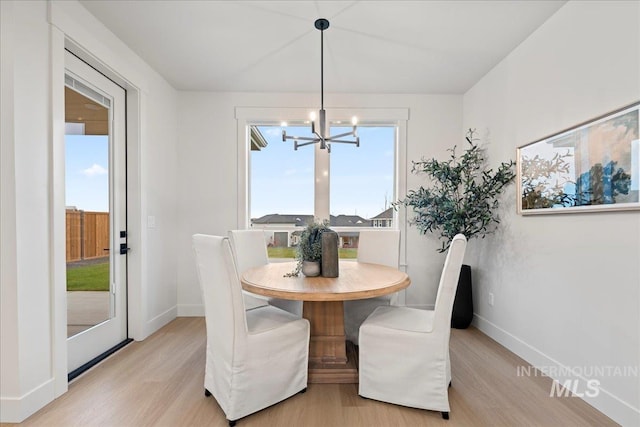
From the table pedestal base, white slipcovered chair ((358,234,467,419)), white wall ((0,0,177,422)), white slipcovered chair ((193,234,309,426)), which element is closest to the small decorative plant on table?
the table pedestal base

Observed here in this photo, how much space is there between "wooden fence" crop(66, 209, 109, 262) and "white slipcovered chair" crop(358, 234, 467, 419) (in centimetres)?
208

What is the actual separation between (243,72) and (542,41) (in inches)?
101

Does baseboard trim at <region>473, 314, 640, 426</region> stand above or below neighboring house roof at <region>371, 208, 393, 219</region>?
below

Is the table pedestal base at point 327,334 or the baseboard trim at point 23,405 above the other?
the table pedestal base at point 327,334

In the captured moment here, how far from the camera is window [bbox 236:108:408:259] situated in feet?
12.3

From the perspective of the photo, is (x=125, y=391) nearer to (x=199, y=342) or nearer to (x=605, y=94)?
(x=199, y=342)

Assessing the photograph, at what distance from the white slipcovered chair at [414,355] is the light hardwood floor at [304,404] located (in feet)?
0.28

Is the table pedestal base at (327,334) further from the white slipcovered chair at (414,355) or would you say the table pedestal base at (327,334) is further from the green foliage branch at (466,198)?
the green foliage branch at (466,198)

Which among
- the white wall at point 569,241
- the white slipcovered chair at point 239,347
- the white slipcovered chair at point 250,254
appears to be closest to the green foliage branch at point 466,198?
the white wall at point 569,241

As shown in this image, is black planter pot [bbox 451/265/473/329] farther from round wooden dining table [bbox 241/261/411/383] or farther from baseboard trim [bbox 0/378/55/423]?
baseboard trim [bbox 0/378/55/423]

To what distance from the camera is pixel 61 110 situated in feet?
6.60

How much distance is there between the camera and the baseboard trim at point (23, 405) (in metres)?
1.71

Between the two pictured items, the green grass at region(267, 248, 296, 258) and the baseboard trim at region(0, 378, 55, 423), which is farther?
the green grass at region(267, 248, 296, 258)

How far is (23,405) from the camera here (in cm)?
173
